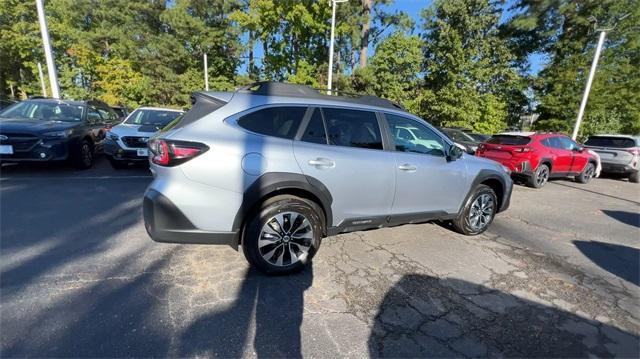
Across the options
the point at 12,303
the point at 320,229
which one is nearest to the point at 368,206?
the point at 320,229

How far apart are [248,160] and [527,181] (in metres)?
8.38

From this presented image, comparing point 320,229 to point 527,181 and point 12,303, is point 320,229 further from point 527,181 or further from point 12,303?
point 527,181

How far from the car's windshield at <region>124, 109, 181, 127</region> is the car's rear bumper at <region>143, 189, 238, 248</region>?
5.62m

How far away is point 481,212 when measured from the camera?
4496mm

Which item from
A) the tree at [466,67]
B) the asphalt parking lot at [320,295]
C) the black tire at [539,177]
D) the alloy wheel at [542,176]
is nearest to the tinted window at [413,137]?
the asphalt parking lot at [320,295]

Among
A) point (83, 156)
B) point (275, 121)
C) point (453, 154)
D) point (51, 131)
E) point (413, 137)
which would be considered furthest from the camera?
point (83, 156)

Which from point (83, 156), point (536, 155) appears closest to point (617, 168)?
point (536, 155)

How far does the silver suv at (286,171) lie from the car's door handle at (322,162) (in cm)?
1

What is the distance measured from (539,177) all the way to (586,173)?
2831mm

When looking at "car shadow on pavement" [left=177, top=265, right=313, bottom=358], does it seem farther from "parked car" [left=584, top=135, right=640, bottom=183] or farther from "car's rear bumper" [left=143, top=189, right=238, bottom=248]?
"parked car" [left=584, top=135, right=640, bottom=183]

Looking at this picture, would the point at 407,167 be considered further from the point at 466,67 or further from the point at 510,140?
the point at 466,67

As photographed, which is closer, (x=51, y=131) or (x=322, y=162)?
(x=322, y=162)

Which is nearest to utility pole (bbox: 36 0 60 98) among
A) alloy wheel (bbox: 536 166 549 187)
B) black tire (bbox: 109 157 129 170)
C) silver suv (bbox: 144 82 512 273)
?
black tire (bbox: 109 157 129 170)

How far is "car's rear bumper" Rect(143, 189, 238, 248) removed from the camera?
2674 mm
